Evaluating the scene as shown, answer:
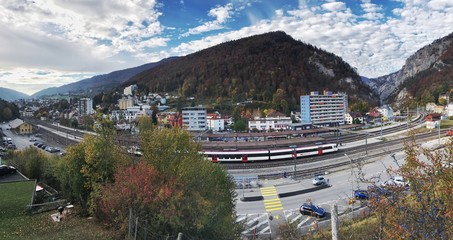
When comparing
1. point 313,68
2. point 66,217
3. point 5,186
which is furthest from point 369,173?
point 313,68

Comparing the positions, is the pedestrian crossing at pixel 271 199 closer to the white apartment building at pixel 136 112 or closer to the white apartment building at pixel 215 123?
the white apartment building at pixel 215 123

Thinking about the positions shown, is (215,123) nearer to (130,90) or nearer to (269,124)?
(269,124)

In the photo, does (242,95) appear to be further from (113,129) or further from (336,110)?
(113,129)

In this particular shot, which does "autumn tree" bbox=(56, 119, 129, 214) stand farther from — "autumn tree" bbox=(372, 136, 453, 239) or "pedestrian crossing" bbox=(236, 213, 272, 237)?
"autumn tree" bbox=(372, 136, 453, 239)

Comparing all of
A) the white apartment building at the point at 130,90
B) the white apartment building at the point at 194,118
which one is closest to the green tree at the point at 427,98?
the white apartment building at the point at 194,118

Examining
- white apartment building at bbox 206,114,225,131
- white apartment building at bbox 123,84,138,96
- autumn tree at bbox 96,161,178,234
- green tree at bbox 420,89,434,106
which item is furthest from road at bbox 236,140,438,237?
white apartment building at bbox 123,84,138,96

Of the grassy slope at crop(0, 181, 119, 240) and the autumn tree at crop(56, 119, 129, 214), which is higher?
the autumn tree at crop(56, 119, 129, 214)
